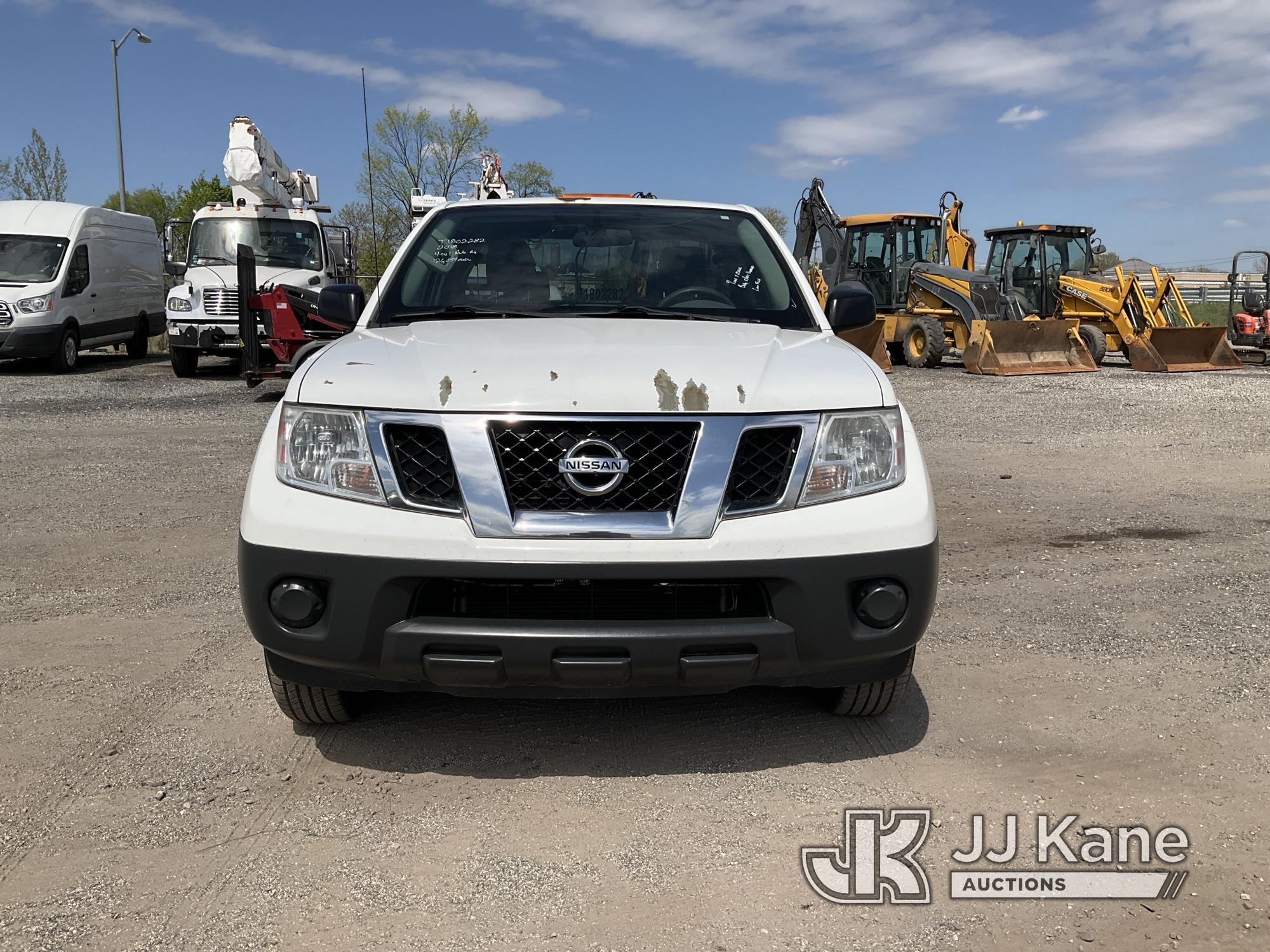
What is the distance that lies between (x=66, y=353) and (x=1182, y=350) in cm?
1971

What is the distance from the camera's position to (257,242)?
16609mm

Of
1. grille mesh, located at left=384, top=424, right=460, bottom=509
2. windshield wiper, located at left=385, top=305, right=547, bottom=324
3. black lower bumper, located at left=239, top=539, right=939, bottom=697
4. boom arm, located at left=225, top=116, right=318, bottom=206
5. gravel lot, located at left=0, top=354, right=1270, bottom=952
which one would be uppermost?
boom arm, located at left=225, top=116, right=318, bottom=206

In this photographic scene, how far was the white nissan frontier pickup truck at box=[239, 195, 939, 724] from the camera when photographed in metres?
2.69

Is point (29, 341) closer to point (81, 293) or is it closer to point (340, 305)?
point (81, 293)

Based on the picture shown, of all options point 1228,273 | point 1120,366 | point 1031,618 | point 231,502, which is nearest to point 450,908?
point 1031,618

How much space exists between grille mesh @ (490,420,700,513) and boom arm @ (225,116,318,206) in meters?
16.1

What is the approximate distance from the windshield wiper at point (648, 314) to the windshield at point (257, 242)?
14025 mm

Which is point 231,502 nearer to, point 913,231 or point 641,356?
point 641,356

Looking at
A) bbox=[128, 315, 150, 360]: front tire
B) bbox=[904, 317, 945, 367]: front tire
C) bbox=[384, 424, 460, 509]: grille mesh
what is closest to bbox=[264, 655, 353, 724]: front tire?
bbox=[384, 424, 460, 509]: grille mesh

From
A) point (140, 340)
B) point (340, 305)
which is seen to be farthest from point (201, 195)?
point (340, 305)

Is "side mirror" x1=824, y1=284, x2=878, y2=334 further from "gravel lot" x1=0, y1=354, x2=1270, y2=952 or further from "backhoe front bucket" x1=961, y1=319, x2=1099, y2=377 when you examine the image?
"backhoe front bucket" x1=961, y1=319, x2=1099, y2=377

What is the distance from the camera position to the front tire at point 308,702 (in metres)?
3.19

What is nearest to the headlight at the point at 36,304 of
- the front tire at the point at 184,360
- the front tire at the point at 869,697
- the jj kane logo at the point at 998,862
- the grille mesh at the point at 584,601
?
the front tire at the point at 184,360

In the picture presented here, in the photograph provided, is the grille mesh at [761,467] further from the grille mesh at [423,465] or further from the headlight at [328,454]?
the headlight at [328,454]
